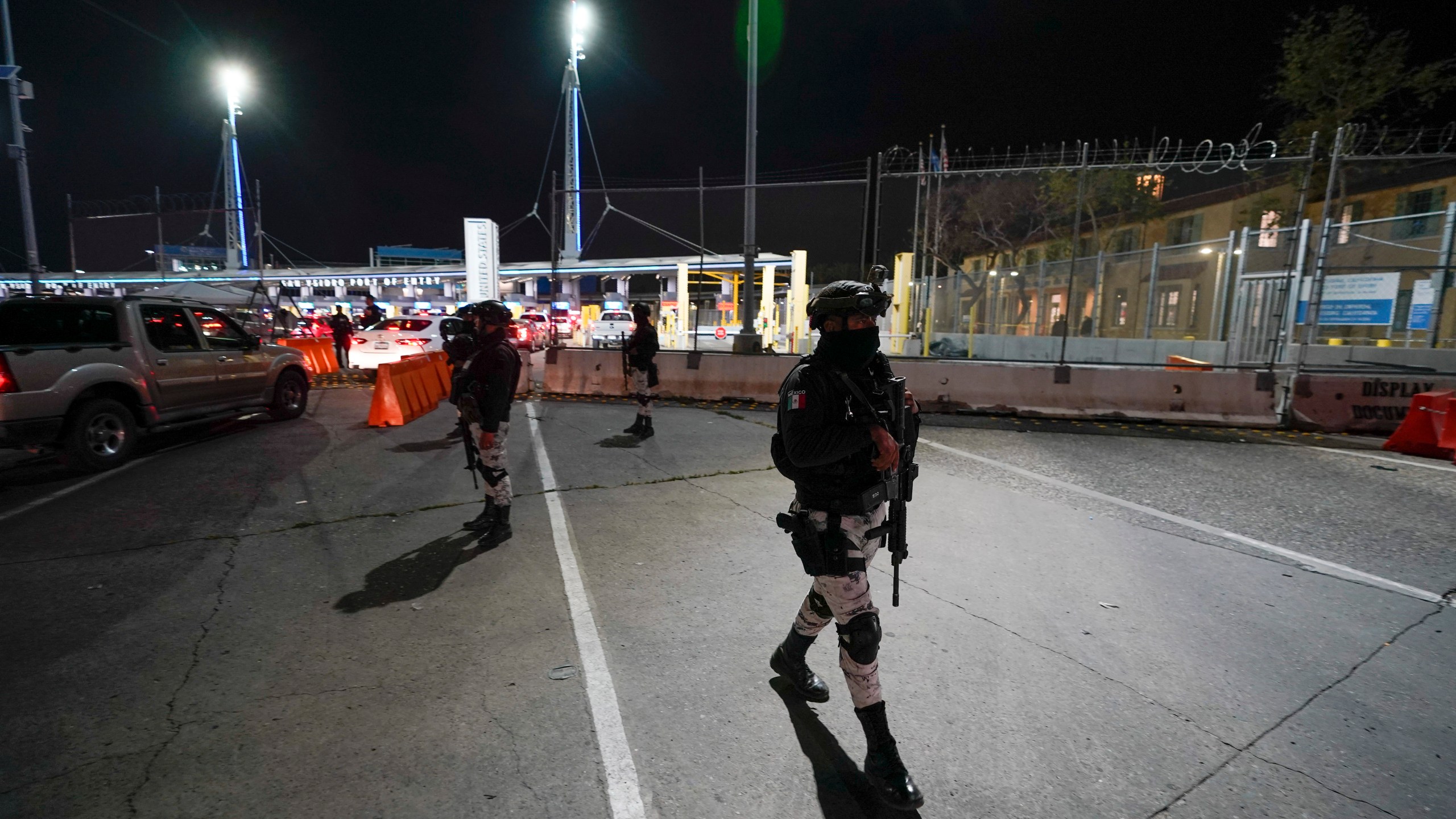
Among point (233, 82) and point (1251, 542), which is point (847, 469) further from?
point (233, 82)

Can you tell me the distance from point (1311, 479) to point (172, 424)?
13149 millimetres

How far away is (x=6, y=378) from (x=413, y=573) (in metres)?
5.00

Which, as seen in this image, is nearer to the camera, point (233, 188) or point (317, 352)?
point (317, 352)

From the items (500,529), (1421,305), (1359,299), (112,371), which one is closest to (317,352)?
(112,371)

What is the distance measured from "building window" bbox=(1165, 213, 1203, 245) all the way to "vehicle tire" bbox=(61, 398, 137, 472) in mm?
37286

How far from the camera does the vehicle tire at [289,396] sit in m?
9.55

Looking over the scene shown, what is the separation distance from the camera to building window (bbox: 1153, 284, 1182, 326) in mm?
15672

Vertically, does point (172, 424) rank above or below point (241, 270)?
below

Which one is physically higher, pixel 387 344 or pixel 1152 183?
pixel 1152 183

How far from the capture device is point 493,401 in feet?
16.9

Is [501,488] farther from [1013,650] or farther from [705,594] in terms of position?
[1013,650]

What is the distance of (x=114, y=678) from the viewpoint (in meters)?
3.12

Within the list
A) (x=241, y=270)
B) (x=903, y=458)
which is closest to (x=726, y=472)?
(x=903, y=458)

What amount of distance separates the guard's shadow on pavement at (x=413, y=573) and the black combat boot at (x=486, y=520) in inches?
2.1
